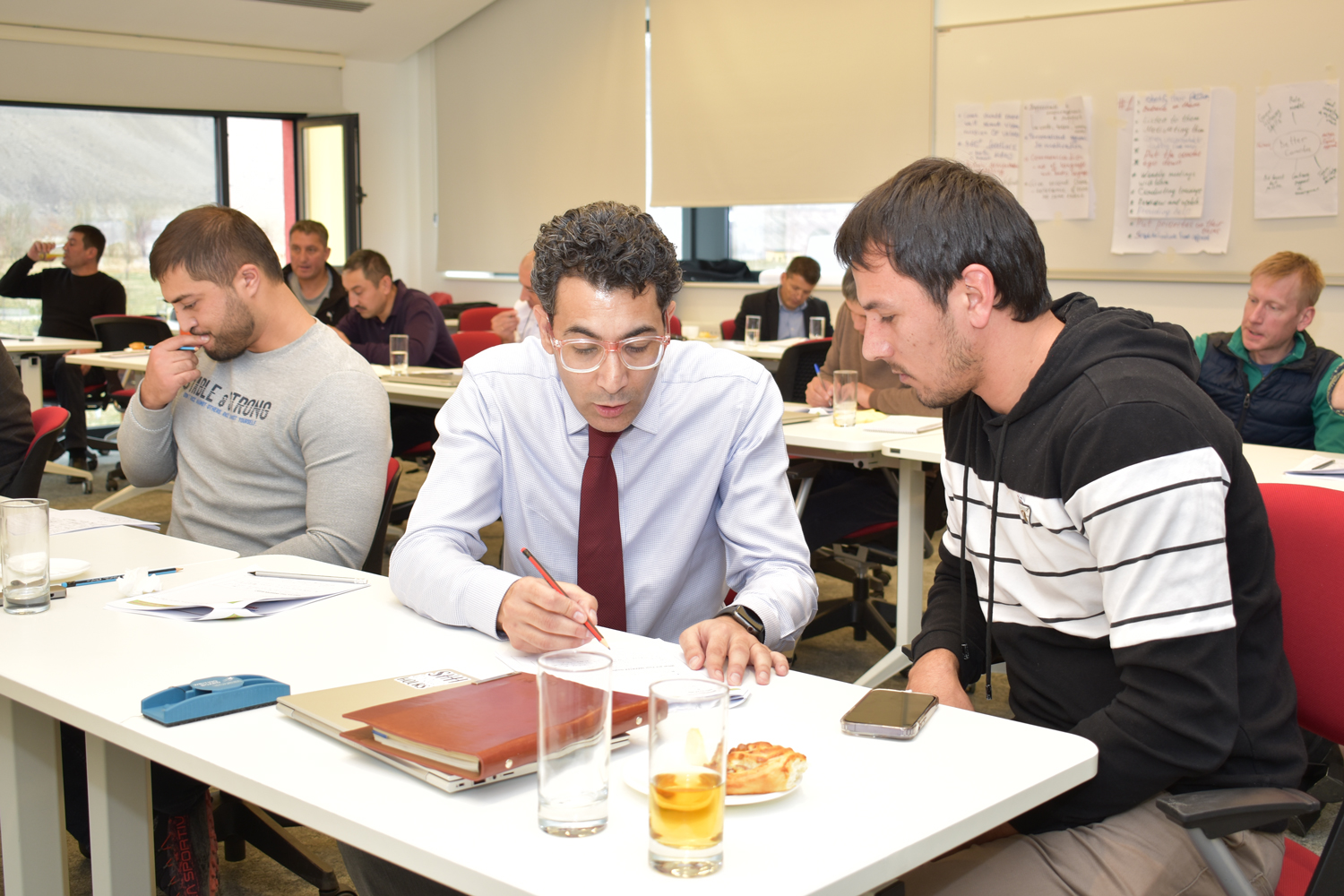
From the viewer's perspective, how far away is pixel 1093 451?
1267 mm

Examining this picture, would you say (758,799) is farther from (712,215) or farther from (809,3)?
(712,215)

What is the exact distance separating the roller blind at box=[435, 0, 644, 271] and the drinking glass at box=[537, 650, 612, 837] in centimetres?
808

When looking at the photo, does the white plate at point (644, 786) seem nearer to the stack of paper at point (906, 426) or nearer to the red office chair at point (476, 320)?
the stack of paper at point (906, 426)

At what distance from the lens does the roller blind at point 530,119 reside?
8.96 m

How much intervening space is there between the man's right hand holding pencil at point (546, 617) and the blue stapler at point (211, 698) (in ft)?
0.97

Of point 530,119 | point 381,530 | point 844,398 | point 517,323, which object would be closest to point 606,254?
point 381,530

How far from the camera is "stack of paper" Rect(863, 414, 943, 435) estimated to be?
3363 millimetres

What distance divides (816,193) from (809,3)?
1.28 metres

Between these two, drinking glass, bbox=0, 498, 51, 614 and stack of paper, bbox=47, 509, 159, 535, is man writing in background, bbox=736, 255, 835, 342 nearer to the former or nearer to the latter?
stack of paper, bbox=47, 509, 159, 535

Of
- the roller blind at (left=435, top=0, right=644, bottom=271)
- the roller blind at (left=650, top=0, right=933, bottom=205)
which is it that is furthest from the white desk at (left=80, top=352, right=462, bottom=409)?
the roller blind at (left=435, top=0, right=644, bottom=271)

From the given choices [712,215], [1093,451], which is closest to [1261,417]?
[1093,451]

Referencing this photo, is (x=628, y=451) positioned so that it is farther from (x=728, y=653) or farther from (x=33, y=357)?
(x=33, y=357)

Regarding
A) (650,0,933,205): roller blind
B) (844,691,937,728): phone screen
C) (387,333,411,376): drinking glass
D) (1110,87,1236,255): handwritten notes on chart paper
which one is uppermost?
(650,0,933,205): roller blind

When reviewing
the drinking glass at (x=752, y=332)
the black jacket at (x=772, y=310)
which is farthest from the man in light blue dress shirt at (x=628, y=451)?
the black jacket at (x=772, y=310)
